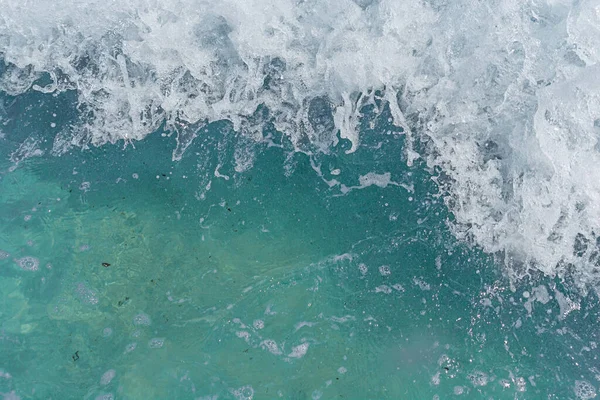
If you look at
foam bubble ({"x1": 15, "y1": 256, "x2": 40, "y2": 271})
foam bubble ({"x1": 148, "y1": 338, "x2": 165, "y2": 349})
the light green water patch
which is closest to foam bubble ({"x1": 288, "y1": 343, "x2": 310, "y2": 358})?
the light green water patch

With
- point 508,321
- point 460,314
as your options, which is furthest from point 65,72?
point 508,321

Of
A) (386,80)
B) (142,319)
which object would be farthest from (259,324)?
(386,80)

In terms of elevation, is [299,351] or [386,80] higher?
[386,80]

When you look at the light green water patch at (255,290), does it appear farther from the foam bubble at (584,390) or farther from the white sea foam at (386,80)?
the white sea foam at (386,80)

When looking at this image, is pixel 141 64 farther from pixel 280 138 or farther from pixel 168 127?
pixel 280 138

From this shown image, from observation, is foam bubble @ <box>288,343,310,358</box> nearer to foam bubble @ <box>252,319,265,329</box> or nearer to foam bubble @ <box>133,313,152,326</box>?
foam bubble @ <box>252,319,265,329</box>

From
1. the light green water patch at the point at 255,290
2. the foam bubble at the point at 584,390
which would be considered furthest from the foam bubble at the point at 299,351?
the foam bubble at the point at 584,390

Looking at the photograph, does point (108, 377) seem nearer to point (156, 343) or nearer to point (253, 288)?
point (156, 343)
